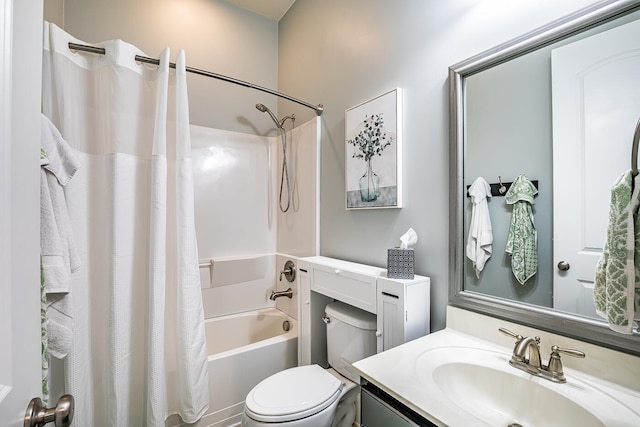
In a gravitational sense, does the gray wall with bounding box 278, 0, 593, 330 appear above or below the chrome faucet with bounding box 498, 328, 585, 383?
above

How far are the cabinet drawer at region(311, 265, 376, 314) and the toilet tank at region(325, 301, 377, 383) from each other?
93 millimetres

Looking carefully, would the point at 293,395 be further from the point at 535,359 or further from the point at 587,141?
the point at 587,141

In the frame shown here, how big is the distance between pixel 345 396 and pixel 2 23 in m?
1.63

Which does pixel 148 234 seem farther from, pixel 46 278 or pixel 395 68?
pixel 395 68

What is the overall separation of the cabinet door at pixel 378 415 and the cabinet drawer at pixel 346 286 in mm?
421

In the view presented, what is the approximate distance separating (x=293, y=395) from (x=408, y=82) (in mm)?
1524

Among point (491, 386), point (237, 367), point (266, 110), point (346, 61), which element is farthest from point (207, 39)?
point (491, 386)

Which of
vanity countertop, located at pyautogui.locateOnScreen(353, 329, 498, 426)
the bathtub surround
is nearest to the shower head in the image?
the bathtub surround

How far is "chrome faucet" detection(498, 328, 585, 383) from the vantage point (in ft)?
2.64

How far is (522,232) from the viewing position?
99 centimetres

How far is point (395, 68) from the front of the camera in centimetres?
144

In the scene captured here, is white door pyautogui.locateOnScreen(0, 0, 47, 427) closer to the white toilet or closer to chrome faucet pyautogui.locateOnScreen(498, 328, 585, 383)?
the white toilet

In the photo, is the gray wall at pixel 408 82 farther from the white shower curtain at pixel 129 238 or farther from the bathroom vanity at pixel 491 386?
the white shower curtain at pixel 129 238

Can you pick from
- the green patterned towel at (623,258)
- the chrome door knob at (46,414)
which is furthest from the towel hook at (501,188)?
the chrome door knob at (46,414)
